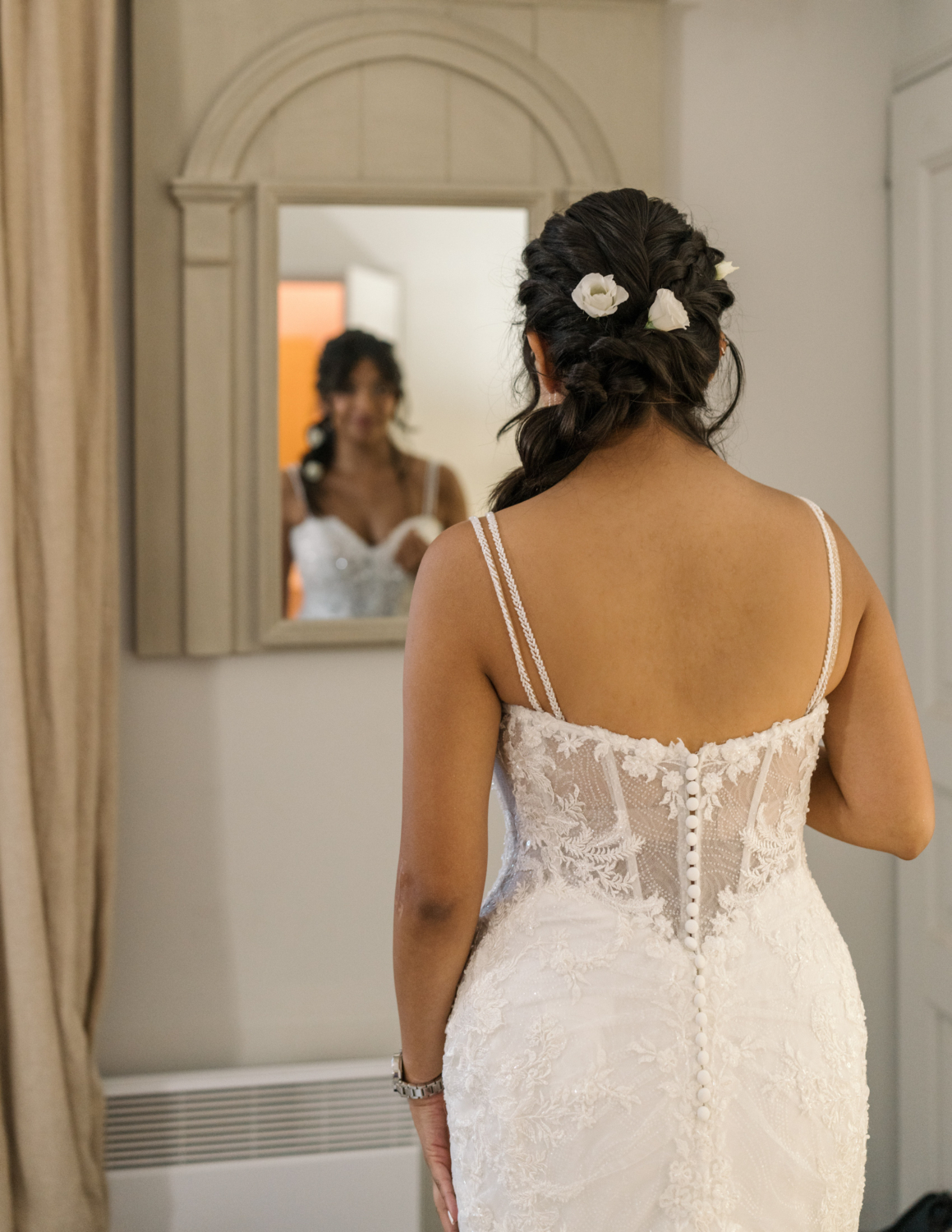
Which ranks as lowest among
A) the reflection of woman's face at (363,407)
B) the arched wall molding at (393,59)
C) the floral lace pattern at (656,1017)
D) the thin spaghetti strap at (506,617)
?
the floral lace pattern at (656,1017)

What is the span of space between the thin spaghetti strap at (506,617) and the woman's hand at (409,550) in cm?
116

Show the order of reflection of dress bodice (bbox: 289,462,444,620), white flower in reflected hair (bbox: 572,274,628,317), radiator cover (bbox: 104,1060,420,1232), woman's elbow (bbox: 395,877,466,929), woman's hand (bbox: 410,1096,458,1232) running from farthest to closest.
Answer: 1. reflection of dress bodice (bbox: 289,462,444,620)
2. radiator cover (bbox: 104,1060,420,1232)
3. woman's hand (bbox: 410,1096,458,1232)
4. woman's elbow (bbox: 395,877,466,929)
5. white flower in reflected hair (bbox: 572,274,628,317)

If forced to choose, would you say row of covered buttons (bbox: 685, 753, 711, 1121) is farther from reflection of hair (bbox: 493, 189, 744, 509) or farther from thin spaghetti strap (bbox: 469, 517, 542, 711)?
reflection of hair (bbox: 493, 189, 744, 509)

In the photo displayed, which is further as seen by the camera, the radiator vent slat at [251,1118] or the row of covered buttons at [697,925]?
→ the radiator vent slat at [251,1118]

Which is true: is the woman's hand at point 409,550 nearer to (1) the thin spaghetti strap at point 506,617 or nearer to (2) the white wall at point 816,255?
(2) the white wall at point 816,255

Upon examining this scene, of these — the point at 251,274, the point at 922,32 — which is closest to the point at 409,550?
the point at 251,274

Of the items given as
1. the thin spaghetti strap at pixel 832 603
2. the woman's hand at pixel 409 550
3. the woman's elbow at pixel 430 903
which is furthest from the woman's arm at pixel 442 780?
the woman's hand at pixel 409 550

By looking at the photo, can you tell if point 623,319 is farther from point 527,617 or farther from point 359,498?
point 359,498

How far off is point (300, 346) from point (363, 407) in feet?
0.55

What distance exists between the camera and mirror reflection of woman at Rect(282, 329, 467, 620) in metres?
2.10

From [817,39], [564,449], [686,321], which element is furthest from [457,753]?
[817,39]

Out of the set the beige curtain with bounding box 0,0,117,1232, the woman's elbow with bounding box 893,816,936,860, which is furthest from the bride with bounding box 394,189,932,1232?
the beige curtain with bounding box 0,0,117,1232

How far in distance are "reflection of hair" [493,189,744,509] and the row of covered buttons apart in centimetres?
32

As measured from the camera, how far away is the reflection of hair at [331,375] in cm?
210
